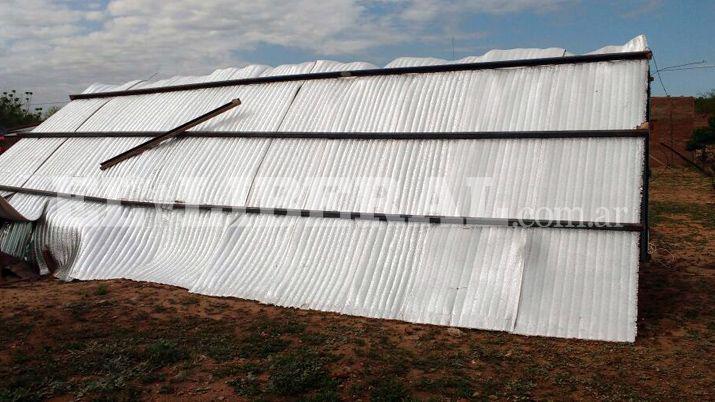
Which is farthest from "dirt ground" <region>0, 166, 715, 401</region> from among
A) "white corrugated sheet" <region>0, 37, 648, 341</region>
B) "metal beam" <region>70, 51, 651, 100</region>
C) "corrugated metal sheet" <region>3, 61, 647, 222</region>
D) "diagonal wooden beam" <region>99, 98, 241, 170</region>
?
"diagonal wooden beam" <region>99, 98, 241, 170</region>

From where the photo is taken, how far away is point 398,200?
11.8 m

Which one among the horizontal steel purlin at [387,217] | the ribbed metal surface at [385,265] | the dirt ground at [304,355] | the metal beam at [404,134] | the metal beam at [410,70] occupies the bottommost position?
the dirt ground at [304,355]

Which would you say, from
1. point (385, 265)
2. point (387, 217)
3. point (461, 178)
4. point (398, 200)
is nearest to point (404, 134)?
point (398, 200)

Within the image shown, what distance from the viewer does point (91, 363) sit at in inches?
308

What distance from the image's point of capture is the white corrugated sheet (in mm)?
9828

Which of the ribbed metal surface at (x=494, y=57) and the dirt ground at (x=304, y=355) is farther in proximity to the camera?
the ribbed metal surface at (x=494, y=57)

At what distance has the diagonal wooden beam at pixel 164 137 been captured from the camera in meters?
15.8

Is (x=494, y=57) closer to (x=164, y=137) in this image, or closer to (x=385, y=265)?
(x=385, y=265)

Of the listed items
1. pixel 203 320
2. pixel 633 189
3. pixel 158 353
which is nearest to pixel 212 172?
pixel 203 320

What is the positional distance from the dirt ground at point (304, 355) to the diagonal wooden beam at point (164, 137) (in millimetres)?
5233

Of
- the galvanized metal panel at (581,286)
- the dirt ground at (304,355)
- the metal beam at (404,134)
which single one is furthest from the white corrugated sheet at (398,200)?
the dirt ground at (304,355)

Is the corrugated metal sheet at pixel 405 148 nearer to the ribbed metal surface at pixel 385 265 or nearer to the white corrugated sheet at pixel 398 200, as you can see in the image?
the white corrugated sheet at pixel 398 200

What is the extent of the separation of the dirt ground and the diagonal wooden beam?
5.23m

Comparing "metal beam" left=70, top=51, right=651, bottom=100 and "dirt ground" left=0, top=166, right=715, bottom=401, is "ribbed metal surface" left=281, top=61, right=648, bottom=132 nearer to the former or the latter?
"metal beam" left=70, top=51, right=651, bottom=100
